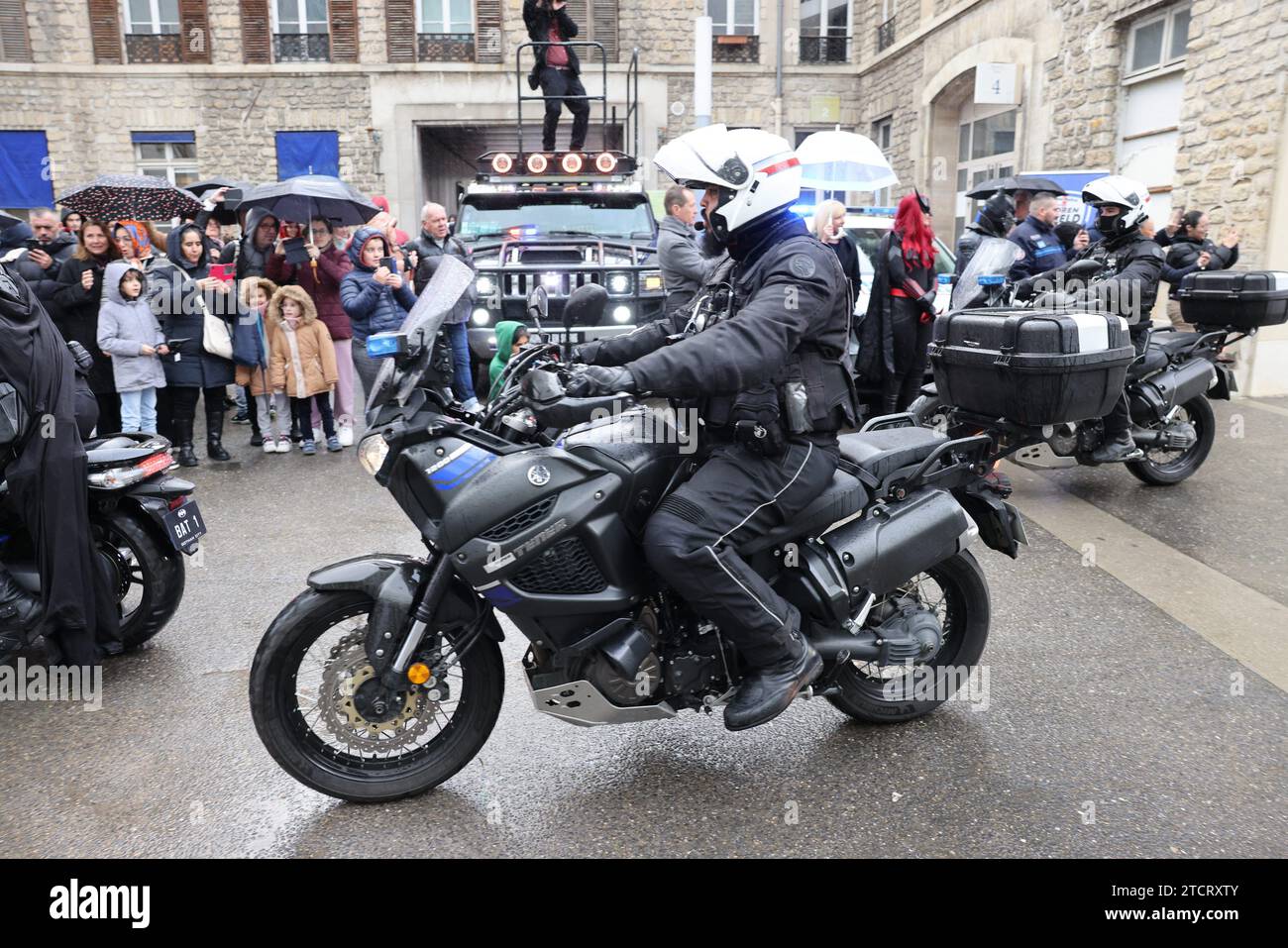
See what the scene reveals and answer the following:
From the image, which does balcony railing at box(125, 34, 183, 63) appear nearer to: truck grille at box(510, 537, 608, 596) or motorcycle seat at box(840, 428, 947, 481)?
motorcycle seat at box(840, 428, 947, 481)

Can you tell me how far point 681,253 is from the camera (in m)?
6.91

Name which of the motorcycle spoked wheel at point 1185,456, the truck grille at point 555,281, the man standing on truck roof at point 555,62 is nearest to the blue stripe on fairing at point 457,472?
the motorcycle spoked wheel at point 1185,456

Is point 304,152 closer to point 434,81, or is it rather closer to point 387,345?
point 434,81

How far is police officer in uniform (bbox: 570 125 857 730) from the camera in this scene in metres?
2.83

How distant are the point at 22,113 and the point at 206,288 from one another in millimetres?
17475

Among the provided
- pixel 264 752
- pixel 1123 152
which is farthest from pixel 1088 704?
pixel 1123 152

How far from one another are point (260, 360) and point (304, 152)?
15.5 metres

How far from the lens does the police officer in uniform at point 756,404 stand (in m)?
2.83

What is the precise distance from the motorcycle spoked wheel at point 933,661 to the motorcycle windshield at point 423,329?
1808 mm

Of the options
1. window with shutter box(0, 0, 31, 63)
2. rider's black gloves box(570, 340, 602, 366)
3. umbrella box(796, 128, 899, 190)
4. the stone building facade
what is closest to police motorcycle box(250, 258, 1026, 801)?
rider's black gloves box(570, 340, 602, 366)
